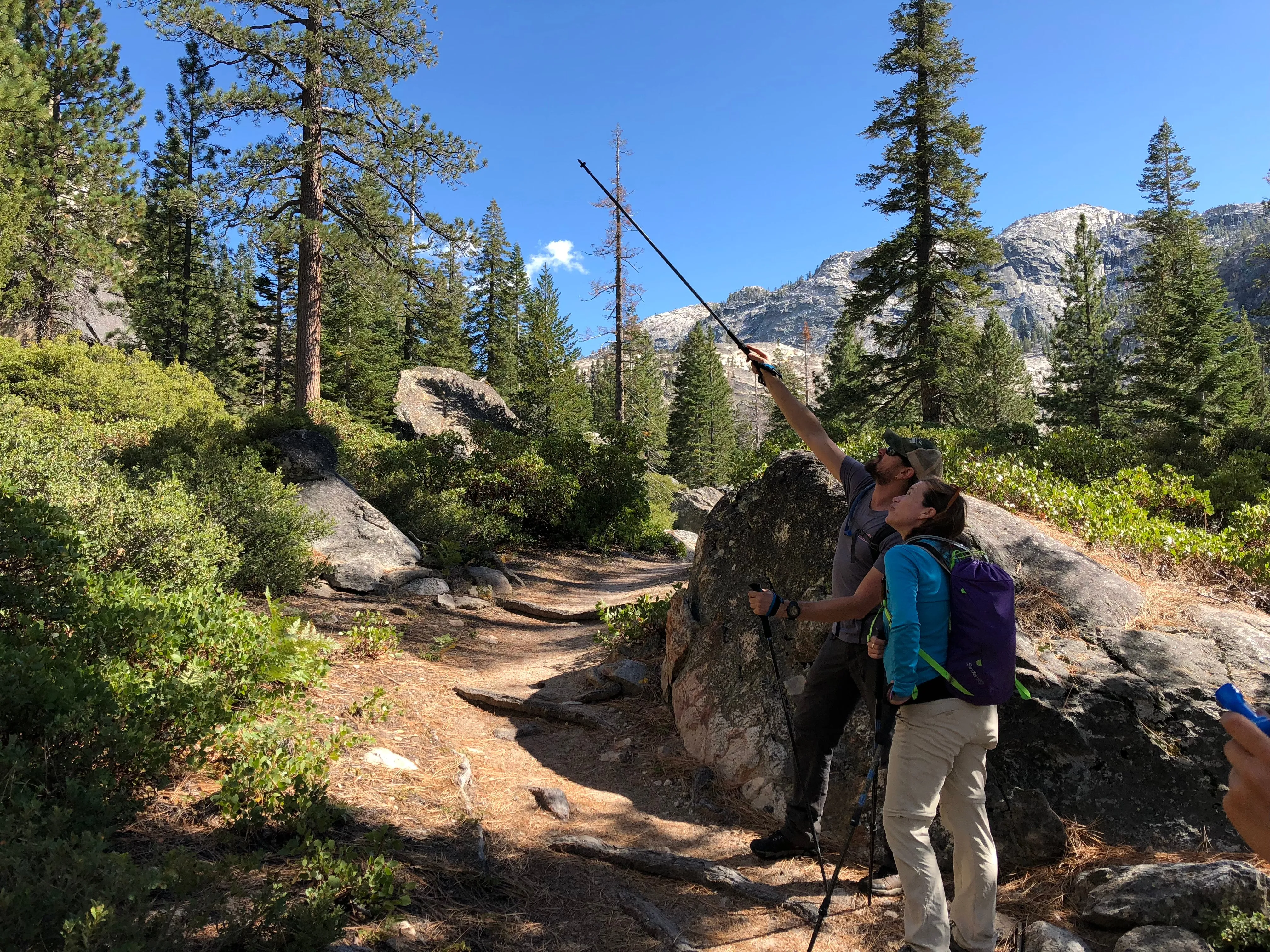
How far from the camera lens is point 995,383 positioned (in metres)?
33.3

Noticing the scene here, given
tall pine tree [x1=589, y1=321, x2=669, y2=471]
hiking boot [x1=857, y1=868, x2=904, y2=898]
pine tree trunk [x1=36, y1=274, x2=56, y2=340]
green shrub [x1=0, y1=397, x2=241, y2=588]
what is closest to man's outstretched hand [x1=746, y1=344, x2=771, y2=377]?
hiking boot [x1=857, y1=868, x2=904, y2=898]

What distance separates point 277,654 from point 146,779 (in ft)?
2.98

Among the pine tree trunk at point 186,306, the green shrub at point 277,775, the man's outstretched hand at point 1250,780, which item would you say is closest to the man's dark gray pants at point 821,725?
A: the man's outstretched hand at point 1250,780

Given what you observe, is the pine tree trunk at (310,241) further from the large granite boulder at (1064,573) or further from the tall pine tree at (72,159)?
the large granite boulder at (1064,573)

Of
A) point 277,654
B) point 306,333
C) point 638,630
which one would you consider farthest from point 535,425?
point 277,654

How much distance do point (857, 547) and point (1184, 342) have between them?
2572 centimetres

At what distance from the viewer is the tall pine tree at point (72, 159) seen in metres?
16.3

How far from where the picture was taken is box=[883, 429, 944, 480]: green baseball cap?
2.97 meters

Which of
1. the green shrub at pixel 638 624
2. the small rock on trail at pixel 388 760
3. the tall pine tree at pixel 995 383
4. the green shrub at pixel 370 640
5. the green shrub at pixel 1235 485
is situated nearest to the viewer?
the small rock on trail at pixel 388 760

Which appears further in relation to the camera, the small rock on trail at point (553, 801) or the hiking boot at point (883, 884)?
the small rock on trail at point (553, 801)

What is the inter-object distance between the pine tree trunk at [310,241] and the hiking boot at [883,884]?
13.8 meters

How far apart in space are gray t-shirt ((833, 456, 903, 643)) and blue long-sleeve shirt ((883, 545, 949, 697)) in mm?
513

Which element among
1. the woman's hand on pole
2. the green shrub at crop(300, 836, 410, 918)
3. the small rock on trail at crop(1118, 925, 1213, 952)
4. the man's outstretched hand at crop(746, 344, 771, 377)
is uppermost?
the man's outstretched hand at crop(746, 344, 771, 377)

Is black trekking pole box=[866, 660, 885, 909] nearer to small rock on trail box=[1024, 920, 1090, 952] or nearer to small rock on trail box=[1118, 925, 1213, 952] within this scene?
small rock on trail box=[1024, 920, 1090, 952]
